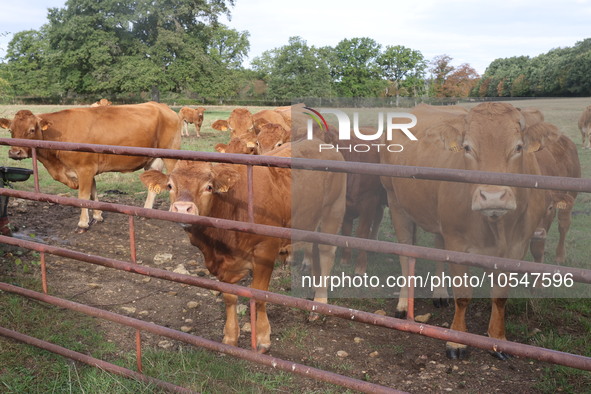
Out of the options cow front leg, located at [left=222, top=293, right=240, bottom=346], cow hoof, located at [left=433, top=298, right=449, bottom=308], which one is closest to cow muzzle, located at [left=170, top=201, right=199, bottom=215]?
cow front leg, located at [left=222, top=293, right=240, bottom=346]

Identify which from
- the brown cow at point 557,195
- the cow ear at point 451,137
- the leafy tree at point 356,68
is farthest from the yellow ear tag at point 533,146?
the leafy tree at point 356,68

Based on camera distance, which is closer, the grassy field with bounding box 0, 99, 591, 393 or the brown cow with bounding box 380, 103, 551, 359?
the grassy field with bounding box 0, 99, 591, 393

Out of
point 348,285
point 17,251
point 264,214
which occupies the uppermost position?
point 264,214

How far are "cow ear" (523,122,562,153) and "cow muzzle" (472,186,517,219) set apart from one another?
71cm

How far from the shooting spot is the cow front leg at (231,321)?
3859mm

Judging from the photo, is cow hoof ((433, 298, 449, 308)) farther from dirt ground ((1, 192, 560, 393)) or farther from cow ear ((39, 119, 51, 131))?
cow ear ((39, 119, 51, 131))

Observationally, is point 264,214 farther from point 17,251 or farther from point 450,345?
point 17,251

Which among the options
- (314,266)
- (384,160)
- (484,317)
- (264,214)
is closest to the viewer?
(264,214)

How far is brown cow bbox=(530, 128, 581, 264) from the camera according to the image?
5132 millimetres

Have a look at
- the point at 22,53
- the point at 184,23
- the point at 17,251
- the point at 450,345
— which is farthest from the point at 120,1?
the point at 450,345

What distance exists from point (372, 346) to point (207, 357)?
1.21 meters

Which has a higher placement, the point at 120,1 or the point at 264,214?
the point at 120,1

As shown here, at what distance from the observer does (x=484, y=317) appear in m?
4.52

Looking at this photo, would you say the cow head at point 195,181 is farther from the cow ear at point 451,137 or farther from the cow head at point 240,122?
the cow head at point 240,122
